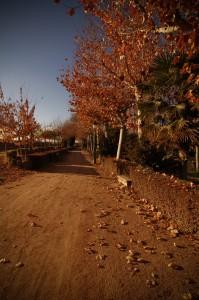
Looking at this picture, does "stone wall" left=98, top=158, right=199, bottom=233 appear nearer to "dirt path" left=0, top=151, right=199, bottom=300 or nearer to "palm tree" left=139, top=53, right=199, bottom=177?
"dirt path" left=0, top=151, right=199, bottom=300

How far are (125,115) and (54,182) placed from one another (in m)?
6.76

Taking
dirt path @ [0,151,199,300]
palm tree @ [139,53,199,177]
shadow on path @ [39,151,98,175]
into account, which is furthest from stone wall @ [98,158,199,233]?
shadow on path @ [39,151,98,175]

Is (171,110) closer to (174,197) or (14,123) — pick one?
(174,197)

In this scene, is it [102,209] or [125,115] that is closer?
[102,209]

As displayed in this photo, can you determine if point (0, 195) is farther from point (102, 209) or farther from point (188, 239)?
point (188, 239)

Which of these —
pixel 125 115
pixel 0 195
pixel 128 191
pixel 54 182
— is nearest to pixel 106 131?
pixel 125 115

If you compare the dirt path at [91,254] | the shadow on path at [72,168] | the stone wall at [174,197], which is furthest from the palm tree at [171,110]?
the shadow on path at [72,168]

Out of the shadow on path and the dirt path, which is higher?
the shadow on path

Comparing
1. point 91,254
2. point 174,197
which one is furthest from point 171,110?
point 91,254

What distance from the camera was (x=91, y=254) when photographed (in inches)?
174

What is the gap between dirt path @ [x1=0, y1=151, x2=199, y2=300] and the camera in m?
3.39

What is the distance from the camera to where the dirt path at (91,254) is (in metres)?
3.39

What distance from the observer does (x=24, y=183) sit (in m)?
11.2

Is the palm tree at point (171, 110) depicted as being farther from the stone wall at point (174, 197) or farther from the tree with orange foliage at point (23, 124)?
the tree with orange foliage at point (23, 124)
